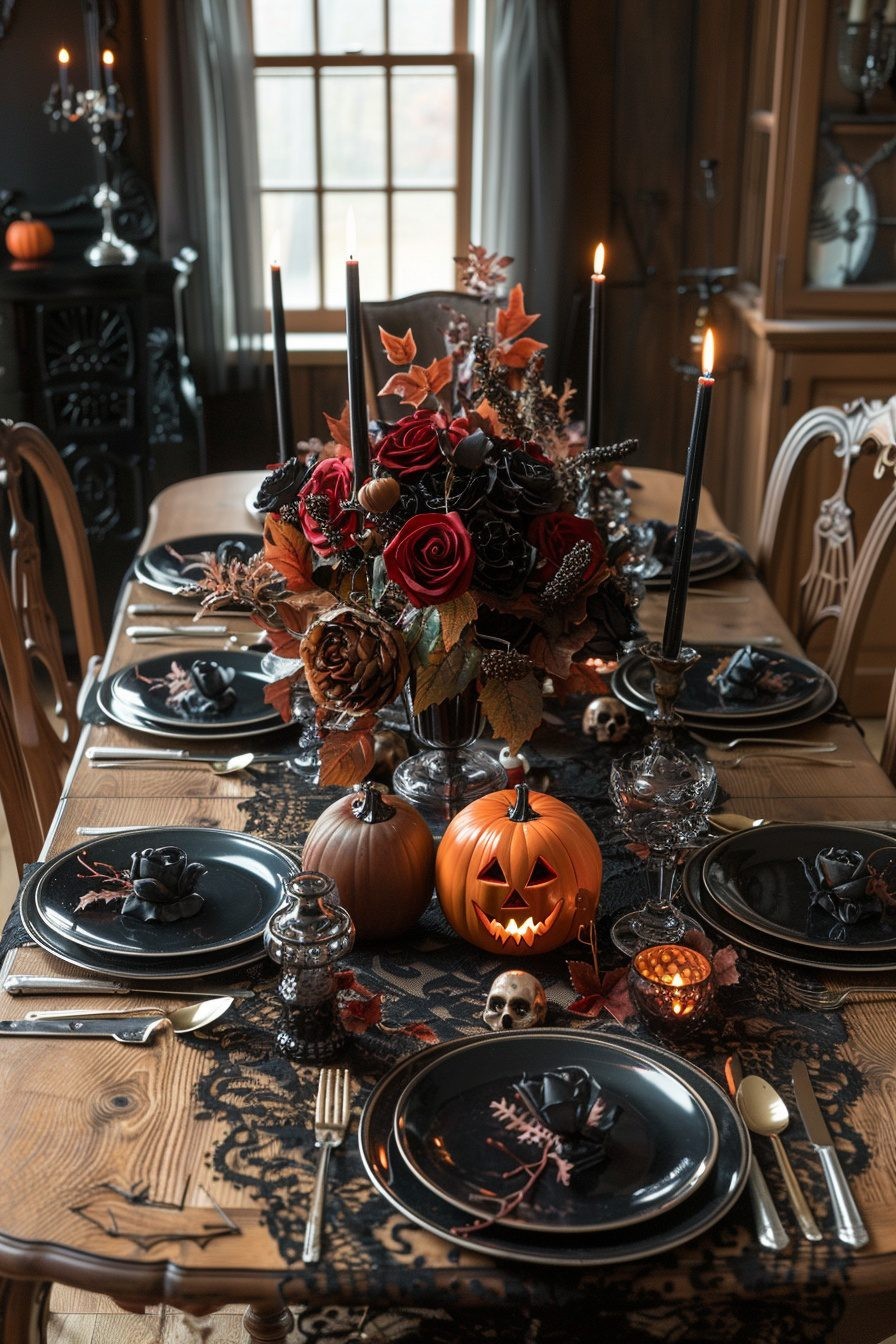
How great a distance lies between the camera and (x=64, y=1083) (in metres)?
1.02

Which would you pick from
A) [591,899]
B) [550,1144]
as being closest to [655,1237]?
[550,1144]

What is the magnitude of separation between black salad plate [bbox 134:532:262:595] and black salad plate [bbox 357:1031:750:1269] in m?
1.13

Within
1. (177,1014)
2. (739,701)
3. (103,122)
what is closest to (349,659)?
(177,1014)

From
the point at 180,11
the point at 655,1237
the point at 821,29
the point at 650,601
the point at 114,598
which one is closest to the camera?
the point at 655,1237

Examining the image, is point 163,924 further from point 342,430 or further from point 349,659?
point 342,430

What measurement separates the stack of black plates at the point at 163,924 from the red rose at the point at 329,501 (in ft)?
0.97

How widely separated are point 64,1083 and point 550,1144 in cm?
36

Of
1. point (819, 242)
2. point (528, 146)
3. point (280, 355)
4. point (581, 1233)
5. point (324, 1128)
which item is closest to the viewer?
point (581, 1233)

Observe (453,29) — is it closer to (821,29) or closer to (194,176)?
(194,176)

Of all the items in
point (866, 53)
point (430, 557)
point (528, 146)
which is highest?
point (866, 53)

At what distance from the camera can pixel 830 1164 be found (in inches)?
36.9

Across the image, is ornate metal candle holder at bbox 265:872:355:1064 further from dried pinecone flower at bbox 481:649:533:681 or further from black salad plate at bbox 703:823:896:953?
black salad plate at bbox 703:823:896:953

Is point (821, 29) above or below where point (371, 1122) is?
above

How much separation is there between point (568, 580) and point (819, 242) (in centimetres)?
235
